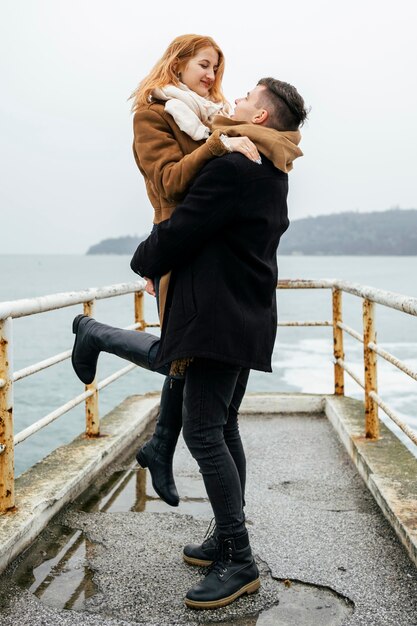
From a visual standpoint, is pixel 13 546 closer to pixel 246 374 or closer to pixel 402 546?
pixel 246 374

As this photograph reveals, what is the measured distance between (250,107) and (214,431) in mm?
1088

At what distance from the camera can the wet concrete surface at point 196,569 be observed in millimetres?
2170

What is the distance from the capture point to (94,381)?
13.1 feet

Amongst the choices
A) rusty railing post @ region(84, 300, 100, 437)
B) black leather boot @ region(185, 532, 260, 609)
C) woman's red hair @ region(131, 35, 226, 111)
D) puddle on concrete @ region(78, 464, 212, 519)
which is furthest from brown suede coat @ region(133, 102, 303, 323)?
rusty railing post @ region(84, 300, 100, 437)

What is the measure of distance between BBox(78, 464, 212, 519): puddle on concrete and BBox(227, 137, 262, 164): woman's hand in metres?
1.73

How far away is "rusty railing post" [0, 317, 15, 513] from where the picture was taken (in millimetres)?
2645

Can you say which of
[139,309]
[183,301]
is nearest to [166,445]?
[183,301]

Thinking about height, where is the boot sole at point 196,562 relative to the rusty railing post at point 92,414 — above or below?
→ below

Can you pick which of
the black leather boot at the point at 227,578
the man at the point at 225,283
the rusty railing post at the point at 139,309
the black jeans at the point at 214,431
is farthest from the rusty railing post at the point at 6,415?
the rusty railing post at the point at 139,309

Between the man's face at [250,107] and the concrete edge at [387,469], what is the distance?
66.1 inches

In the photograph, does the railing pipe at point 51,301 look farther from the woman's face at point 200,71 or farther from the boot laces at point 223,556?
the boot laces at point 223,556

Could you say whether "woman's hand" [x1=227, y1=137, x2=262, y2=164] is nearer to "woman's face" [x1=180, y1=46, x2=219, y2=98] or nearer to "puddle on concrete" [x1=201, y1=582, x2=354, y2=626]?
"woman's face" [x1=180, y1=46, x2=219, y2=98]

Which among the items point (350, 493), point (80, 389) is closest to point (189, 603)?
point (350, 493)

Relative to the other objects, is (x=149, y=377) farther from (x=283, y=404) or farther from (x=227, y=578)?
(x=227, y=578)
